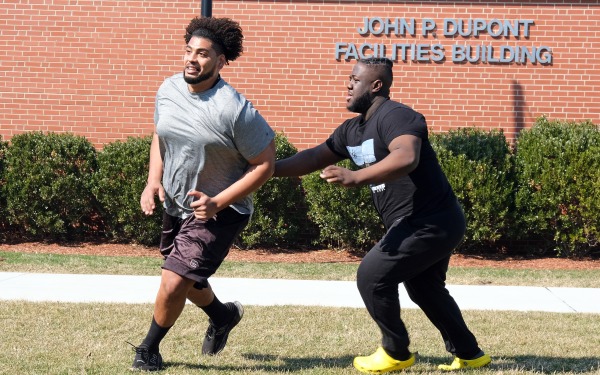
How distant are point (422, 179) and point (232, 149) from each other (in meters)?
1.12

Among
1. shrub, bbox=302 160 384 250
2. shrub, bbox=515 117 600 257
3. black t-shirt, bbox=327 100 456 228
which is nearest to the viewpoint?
black t-shirt, bbox=327 100 456 228

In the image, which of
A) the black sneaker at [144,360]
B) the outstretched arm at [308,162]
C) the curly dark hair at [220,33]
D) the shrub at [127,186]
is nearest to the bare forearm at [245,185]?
the outstretched arm at [308,162]

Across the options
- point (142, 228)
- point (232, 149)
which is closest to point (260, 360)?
point (232, 149)

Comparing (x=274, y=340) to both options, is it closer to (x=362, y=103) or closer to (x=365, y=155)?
(x=365, y=155)

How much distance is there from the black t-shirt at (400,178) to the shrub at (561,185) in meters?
6.31

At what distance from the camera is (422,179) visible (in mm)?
5293

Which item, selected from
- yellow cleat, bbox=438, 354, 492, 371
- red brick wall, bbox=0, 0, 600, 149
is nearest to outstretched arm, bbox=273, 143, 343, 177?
yellow cleat, bbox=438, 354, 492, 371

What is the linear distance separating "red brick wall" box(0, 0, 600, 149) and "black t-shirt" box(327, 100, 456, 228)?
7.18m

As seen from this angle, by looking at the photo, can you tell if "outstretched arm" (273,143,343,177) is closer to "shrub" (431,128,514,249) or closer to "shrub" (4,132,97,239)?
"shrub" (431,128,514,249)

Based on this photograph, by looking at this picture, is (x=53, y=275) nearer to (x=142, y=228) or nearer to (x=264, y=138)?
(x=142, y=228)

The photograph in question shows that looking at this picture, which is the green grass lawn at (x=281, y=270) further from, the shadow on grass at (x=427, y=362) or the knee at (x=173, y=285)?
the knee at (x=173, y=285)

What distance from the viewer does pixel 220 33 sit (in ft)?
17.6

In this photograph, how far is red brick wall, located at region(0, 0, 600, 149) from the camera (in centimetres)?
1241

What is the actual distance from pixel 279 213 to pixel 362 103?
22.2 ft
